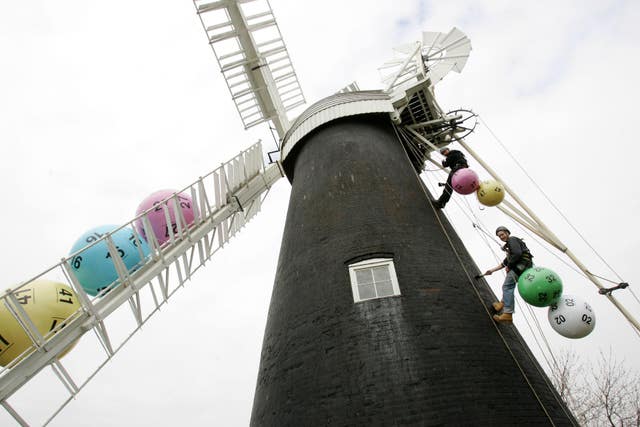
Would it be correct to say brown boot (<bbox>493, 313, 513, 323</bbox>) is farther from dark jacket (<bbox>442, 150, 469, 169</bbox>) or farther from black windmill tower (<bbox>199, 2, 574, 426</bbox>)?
dark jacket (<bbox>442, 150, 469, 169</bbox>)

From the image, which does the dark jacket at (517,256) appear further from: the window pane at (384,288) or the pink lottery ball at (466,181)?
the window pane at (384,288)

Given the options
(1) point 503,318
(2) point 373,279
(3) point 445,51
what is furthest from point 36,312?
(3) point 445,51

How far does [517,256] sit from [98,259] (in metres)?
5.70

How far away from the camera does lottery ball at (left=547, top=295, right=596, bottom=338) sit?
4266mm

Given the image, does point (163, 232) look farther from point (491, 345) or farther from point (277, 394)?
point (491, 345)

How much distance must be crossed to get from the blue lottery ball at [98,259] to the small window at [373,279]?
Result: 333cm

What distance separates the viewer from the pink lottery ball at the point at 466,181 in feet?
18.7

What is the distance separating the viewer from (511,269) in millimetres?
4781

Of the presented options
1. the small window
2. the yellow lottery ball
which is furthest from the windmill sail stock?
the small window

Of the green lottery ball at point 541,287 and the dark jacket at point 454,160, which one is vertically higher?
the dark jacket at point 454,160

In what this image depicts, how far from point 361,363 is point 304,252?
1.99 m

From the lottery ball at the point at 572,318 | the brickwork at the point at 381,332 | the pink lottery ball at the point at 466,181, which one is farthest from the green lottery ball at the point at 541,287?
the pink lottery ball at the point at 466,181

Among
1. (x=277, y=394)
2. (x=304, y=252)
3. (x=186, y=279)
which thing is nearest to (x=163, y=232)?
(x=186, y=279)

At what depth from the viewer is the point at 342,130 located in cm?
726
